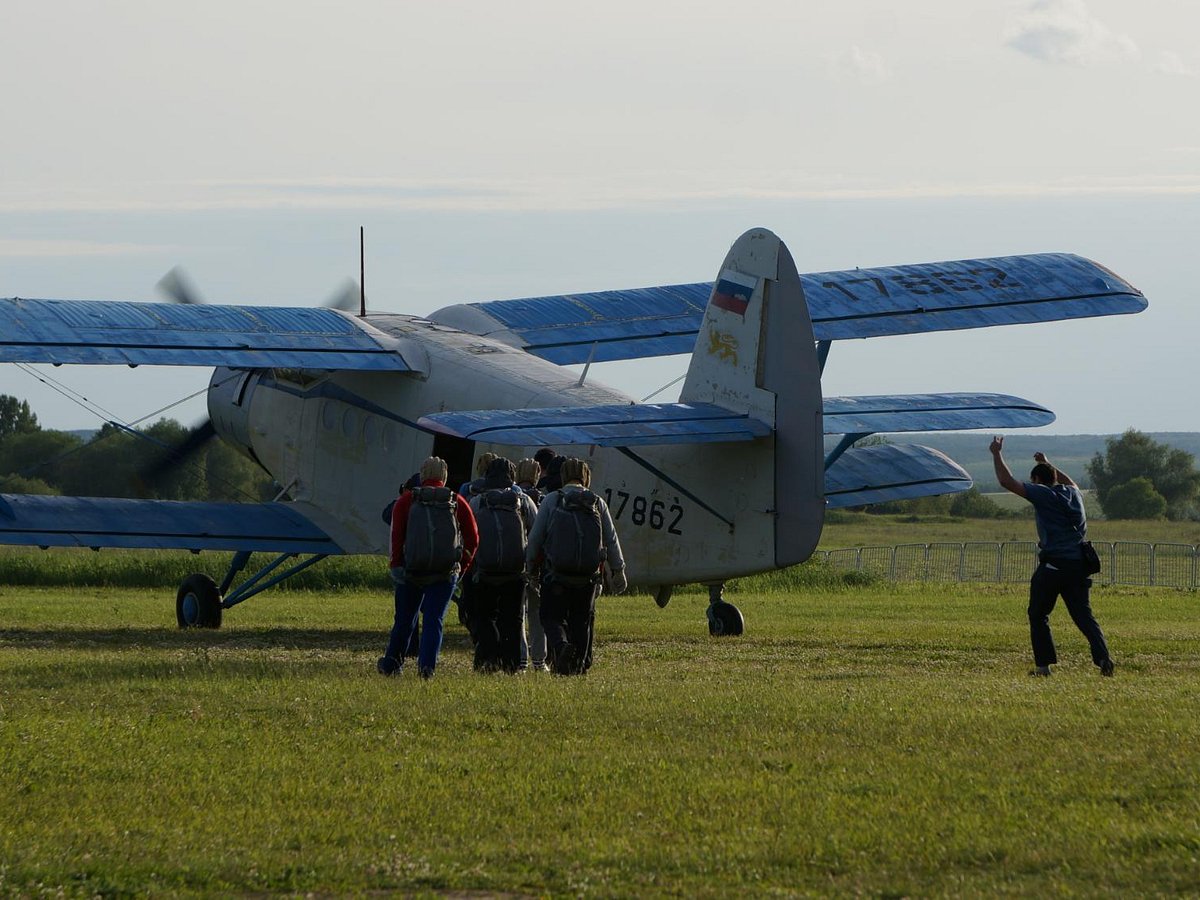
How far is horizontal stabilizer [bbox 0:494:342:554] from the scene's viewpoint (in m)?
18.5

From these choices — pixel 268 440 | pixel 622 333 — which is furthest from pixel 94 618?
pixel 622 333

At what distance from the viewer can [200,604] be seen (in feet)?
65.7

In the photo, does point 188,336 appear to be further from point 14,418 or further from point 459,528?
point 14,418

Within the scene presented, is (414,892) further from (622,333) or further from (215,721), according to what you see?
(622,333)

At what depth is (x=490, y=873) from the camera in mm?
6379

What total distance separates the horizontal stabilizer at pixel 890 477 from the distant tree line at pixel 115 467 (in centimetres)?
803

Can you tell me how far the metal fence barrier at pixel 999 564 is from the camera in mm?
37406

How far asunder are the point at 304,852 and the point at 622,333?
14.2 metres

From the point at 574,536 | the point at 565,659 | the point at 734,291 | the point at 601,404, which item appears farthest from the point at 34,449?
the point at 574,536

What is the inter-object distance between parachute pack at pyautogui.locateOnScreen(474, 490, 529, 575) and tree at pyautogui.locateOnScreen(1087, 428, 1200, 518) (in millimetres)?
102065

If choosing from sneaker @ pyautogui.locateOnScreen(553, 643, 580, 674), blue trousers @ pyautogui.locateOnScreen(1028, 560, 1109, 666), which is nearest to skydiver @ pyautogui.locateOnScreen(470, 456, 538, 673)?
sneaker @ pyautogui.locateOnScreen(553, 643, 580, 674)

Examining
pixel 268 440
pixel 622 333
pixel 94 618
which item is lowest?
pixel 94 618

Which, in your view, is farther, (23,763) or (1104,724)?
(1104,724)

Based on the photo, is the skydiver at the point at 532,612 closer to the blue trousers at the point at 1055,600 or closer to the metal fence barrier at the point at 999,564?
the blue trousers at the point at 1055,600
